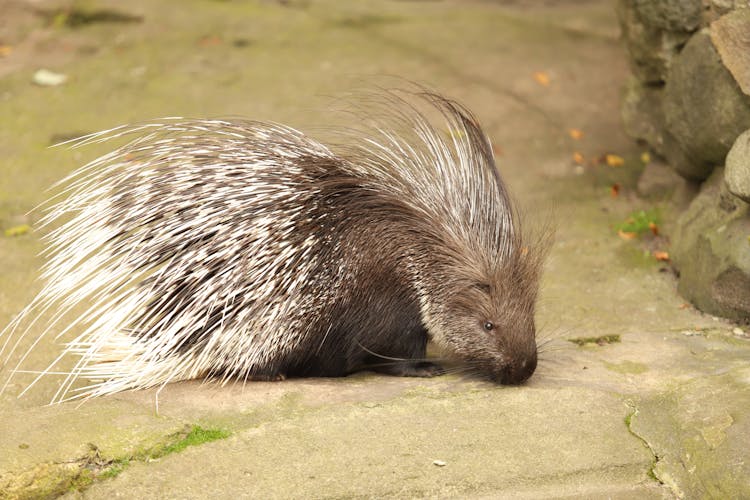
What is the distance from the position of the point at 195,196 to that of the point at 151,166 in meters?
0.23

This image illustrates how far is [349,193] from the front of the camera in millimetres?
3410

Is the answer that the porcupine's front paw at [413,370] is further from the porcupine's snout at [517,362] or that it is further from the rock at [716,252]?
the rock at [716,252]

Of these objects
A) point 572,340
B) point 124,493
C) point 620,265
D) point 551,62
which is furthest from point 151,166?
point 551,62

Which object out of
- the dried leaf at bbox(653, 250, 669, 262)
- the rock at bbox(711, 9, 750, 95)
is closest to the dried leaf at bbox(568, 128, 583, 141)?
the dried leaf at bbox(653, 250, 669, 262)

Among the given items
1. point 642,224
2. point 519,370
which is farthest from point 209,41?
point 519,370

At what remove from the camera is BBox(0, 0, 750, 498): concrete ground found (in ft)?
8.71

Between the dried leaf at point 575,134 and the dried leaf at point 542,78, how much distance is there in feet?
2.01

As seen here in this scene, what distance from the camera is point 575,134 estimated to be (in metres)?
5.94

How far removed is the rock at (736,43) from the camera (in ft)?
12.6

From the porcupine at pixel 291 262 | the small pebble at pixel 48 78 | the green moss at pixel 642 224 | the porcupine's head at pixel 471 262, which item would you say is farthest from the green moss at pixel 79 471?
the small pebble at pixel 48 78

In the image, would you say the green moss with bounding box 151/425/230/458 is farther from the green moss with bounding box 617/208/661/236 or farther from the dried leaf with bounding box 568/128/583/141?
the dried leaf with bounding box 568/128/583/141

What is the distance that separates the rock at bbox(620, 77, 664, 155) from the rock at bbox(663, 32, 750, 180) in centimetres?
45

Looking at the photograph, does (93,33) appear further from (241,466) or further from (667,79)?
(241,466)

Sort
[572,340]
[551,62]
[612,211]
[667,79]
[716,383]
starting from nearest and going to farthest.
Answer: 1. [716,383]
2. [572,340]
3. [667,79]
4. [612,211]
5. [551,62]
